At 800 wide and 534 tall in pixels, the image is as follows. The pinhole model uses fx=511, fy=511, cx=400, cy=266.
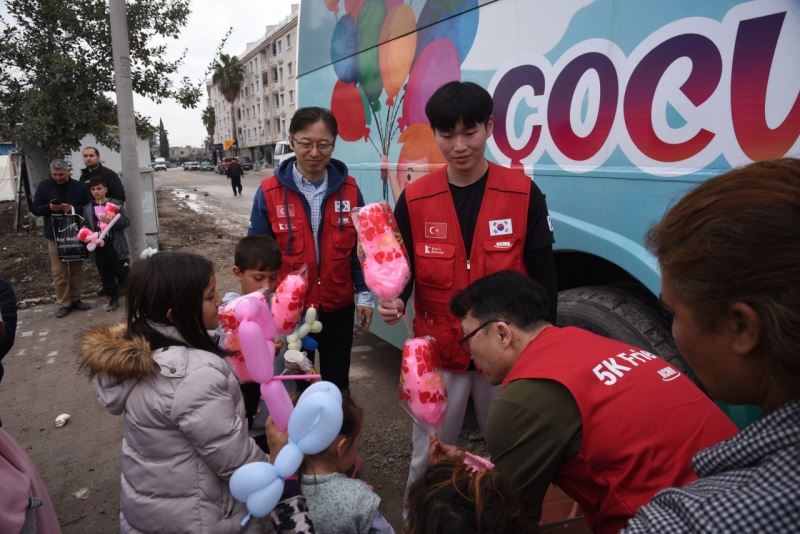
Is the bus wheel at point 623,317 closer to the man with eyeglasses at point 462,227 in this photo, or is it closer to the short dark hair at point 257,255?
the man with eyeglasses at point 462,227

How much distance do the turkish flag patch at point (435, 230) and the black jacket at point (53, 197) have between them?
589 cm

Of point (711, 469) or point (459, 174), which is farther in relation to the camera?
point (459, 174)

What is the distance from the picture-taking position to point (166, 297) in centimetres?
183

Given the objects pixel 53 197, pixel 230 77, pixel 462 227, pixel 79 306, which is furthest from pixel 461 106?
pixel 230 77

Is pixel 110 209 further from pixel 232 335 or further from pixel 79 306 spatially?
pixel 232 335

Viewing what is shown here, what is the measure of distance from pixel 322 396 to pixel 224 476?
23.7 inches

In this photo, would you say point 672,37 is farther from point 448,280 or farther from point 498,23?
point 448,280

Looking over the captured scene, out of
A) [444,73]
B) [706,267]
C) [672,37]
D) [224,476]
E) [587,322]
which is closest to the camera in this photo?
[706,267]

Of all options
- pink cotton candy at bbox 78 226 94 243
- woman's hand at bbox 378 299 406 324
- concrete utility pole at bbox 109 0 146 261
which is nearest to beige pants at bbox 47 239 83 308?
pink cotton candy at bbox 78 226 94 243

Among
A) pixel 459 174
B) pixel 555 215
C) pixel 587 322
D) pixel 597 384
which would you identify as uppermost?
pixel 459 174

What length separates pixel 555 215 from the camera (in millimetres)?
2664

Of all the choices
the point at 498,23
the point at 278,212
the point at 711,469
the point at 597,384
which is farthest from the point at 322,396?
the point at 498,23

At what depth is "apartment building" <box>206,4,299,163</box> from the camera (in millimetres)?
56375

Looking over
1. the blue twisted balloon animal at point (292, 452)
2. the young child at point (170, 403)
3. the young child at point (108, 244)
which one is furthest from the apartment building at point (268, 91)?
the blue twisted balloon animal at point (292, 452)
